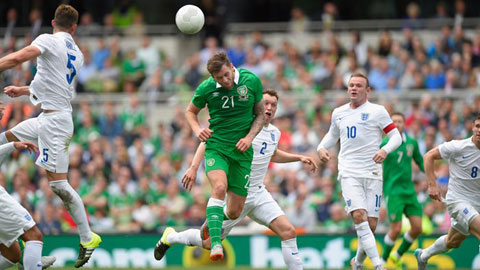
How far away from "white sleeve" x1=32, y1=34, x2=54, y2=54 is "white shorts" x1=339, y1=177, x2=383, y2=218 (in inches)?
171

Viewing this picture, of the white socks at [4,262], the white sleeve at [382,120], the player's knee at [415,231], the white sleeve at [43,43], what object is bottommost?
the player's knee at [415,231]

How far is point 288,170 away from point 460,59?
5.14 metres

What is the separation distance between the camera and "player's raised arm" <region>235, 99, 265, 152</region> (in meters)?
10.1

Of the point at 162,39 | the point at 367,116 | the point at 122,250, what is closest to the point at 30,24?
the point at 162,39

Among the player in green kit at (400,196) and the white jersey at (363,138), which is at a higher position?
the white jersey at (363,138)

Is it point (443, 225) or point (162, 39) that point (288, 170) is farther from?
point (162, 39)

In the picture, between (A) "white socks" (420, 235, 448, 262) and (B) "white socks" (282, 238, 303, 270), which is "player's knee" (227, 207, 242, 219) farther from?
(A) "white socks" (420, 235, 448, 262)

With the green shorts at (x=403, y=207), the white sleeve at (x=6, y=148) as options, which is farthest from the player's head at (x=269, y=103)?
the green shorts at (x=403, y=207)

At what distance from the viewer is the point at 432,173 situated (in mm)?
11336

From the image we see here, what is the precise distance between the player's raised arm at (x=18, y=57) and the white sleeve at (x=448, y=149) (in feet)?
17.4

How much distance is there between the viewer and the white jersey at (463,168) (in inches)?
439

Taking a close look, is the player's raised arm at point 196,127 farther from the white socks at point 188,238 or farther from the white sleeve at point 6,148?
the white sleeve at point 6,148

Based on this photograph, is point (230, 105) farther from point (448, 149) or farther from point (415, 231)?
point (415, 231)

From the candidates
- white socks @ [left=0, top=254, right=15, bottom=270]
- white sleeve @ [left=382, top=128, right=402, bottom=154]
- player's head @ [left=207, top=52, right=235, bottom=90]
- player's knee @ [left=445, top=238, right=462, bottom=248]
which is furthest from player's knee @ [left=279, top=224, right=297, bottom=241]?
white socks @ [left=0, top=254, right=15, bottom=270]
